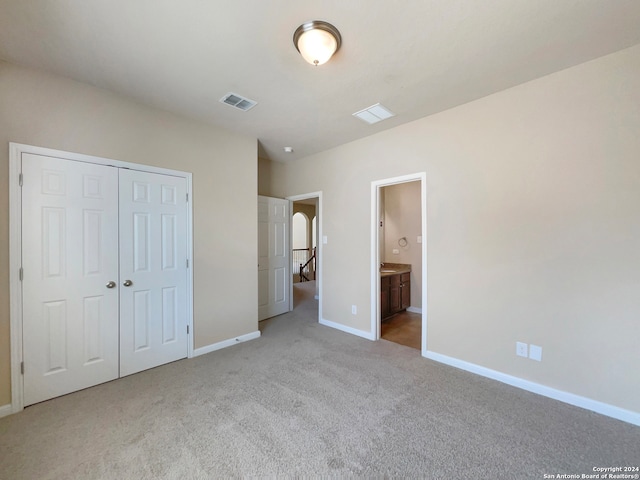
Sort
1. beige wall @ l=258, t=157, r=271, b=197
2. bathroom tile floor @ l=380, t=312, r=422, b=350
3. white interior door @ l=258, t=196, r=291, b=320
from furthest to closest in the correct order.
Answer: beige wall @ l=258, t=157, r=271, b=197
white interior door @ l=258, t=196, r=291, b=320
bathroom tile floor @ l=380, t=312, r=422, b=350

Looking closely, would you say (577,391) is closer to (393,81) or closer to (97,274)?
(393,81)

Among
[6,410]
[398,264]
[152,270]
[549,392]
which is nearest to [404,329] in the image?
[398,264]

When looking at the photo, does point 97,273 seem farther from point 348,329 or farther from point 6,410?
point 348,329

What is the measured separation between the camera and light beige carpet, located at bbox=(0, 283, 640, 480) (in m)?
1.60

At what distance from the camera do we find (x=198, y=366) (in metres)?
2.87

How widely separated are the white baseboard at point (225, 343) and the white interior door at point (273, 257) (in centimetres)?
79

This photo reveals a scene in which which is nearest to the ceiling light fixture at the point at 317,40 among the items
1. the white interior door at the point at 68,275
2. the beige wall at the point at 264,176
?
the white interior door at the point at 68,275

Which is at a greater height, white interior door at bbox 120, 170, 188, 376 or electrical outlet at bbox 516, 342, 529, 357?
white interior door at bbox 120, 170, 188, 376

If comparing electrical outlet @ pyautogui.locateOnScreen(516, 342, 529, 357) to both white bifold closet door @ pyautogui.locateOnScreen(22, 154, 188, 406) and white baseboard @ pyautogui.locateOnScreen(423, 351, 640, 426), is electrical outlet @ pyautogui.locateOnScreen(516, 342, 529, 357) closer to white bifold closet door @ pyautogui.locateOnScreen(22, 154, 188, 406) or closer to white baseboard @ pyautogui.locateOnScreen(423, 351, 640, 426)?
white baseboard @ pyautogui.locateOnScreen(423, 351, 640, 426)

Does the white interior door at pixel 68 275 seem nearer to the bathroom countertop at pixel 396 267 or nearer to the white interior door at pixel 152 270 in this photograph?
the white interior door at pixel 152 270

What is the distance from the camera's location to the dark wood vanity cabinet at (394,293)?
430cm

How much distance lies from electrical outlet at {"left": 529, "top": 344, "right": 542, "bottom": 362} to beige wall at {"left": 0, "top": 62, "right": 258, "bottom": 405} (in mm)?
3127

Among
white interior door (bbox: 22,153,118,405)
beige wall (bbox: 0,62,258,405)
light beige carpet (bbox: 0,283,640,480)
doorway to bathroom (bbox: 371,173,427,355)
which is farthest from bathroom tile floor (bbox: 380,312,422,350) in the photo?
white interior door (bbox: 22,153,118,405)

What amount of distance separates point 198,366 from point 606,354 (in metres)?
3.70
